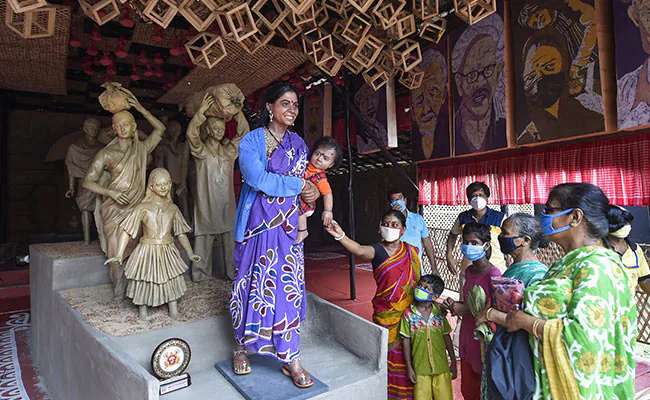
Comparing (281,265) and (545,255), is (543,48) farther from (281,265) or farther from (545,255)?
(281,265)

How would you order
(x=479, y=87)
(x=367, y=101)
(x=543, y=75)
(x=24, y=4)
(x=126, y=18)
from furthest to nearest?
(x=367, y=101) < (x=479, y=87) < (x=543, y=75) < (x=126, y=18) < (x=24, y=4)

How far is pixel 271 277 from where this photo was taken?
88.4 inches

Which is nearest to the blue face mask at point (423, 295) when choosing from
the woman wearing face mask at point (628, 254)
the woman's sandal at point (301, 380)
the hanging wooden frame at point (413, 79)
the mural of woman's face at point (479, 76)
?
the woman's sandal at point (301, 380)

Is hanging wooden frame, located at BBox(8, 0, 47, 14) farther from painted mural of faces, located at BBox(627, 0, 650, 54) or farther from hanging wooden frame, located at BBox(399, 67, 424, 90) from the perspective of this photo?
painted mural of faces, located at BBox(627, 0, 650, 54)

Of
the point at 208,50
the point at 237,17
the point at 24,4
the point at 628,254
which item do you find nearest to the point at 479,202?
the point at 628,254

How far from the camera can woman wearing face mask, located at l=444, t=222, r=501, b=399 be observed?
2.30 meters

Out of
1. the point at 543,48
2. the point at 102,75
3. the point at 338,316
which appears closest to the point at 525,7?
the point at 543,48

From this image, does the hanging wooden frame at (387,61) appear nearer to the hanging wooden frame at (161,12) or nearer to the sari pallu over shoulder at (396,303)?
the hanging wooden frame at (161,12)

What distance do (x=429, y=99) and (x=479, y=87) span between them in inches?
33.6

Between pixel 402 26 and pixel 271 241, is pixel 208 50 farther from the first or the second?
pixel 271 241

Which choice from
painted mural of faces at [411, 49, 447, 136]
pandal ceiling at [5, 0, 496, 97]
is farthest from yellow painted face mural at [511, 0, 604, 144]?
painted mural of faces at [411, 49, 447, 136]

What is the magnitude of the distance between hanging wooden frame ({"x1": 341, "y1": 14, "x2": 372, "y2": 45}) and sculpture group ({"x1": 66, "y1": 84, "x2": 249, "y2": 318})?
115 cm

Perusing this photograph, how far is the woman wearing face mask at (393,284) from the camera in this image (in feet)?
8.39

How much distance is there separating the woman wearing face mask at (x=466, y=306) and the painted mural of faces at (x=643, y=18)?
2.51 m
